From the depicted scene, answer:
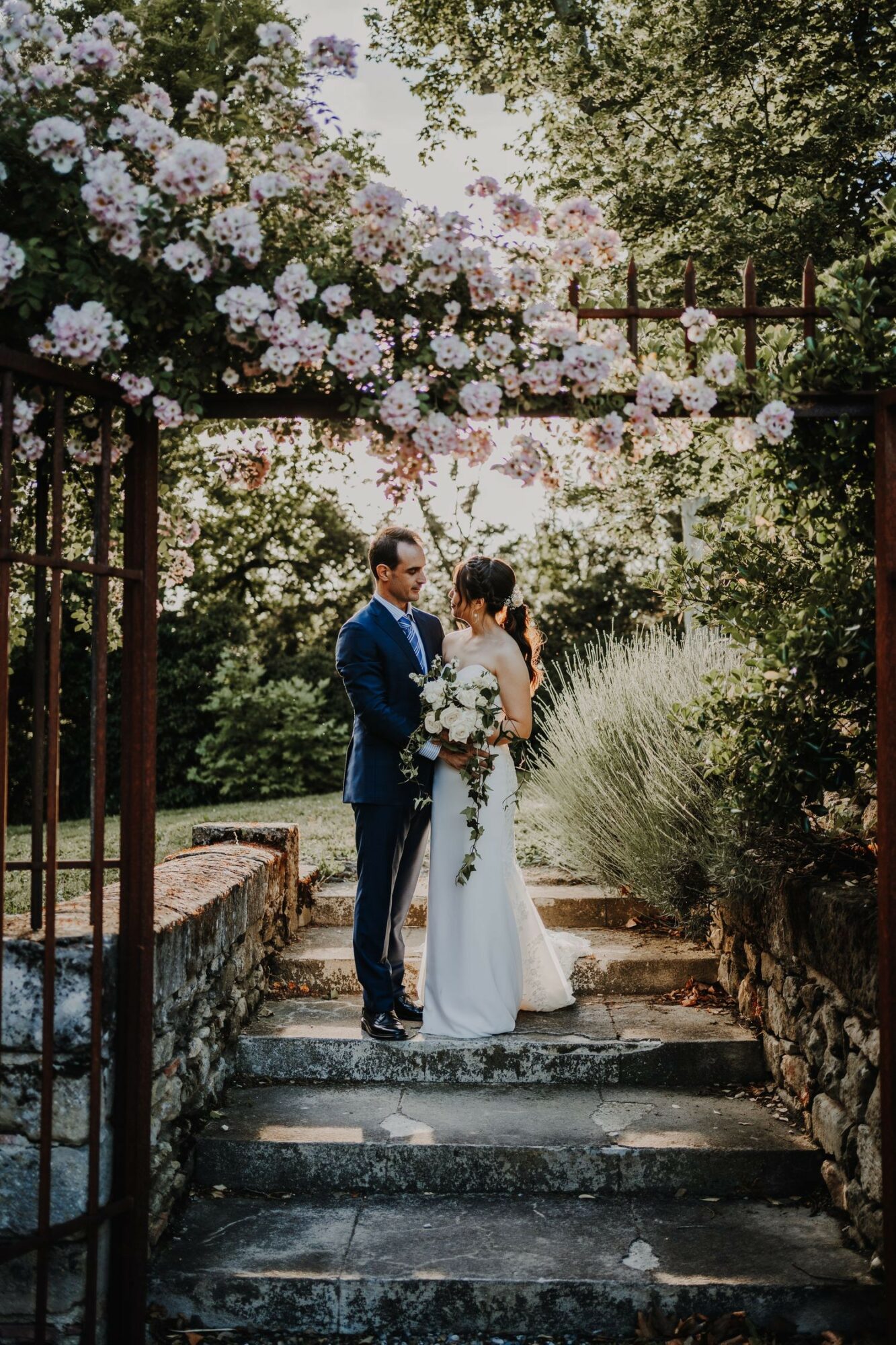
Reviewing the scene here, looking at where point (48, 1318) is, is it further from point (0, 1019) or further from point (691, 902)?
point (691, 902)

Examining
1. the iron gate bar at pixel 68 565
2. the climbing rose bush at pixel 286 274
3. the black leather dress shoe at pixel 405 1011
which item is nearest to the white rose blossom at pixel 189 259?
the climbing rose bush at pixel 286 274

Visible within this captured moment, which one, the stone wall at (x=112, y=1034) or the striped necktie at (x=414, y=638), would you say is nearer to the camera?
the stone wall at (x=112, y=1034)

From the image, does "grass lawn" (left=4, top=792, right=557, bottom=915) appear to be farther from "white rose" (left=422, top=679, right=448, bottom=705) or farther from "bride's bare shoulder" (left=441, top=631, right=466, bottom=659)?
"white rose" (left=422, top=679, right=448, bottom=705)

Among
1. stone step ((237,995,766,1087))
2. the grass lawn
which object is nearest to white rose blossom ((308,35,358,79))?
stone step ((237,995,766,1087))

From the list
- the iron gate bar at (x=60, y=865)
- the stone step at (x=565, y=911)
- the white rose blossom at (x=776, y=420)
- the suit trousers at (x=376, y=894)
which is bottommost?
the stone step at (x=565, y=911)

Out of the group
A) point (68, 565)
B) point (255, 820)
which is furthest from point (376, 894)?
point (255, 820)

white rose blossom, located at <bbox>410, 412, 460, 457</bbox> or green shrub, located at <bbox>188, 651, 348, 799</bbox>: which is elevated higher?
white rose blossom, located at <bbox>410, 412, 460, 457</bbox>

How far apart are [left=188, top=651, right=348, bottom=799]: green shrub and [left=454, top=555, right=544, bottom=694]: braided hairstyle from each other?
28.7 ft

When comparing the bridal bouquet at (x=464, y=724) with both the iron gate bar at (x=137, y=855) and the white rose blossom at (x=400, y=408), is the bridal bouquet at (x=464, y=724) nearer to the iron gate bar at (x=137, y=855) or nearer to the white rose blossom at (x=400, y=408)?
the iron gate bar at (x=137, y=855)

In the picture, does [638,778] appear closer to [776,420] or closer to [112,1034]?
[776,420]

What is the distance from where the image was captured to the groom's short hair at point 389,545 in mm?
4699

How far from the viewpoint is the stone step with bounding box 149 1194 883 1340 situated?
329 centimetres

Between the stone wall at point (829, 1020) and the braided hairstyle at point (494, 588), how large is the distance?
1.58 meters

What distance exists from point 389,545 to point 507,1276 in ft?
9.00
